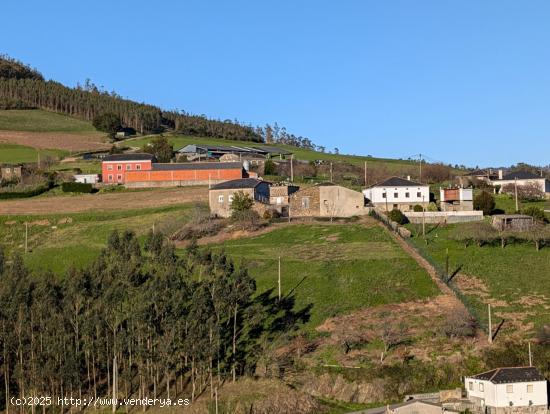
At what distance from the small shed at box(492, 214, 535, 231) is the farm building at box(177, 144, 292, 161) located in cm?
Result: 4739

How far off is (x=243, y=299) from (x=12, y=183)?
183 ft

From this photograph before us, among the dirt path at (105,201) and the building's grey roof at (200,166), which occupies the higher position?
the building's grey roof at (200,166)

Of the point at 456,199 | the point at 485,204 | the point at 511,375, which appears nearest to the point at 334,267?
the point at 511,375

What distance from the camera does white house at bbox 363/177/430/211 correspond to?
82812 millimetres

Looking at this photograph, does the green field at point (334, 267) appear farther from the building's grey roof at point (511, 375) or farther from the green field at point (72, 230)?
the building's grey roof at point (511, 375)

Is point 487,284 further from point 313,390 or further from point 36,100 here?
point 36,100

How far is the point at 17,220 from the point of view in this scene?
82375 millimetres

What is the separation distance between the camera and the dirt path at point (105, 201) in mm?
85812

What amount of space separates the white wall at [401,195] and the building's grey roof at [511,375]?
132 feet

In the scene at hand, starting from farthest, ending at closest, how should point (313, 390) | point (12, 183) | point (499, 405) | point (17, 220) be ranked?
point (12, 183) → point (17, 220) → point (313, 390) → point (499, 405)

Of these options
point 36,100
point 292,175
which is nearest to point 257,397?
point 292,175

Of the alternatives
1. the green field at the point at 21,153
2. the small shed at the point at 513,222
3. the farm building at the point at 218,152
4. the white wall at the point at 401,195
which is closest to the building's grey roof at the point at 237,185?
the white wall at the point at 401,195

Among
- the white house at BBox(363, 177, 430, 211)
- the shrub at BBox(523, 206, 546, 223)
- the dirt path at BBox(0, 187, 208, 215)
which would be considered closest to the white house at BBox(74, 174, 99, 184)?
the dirt path at BBox(0, 187, 208, 215)

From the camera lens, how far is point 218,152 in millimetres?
124000
